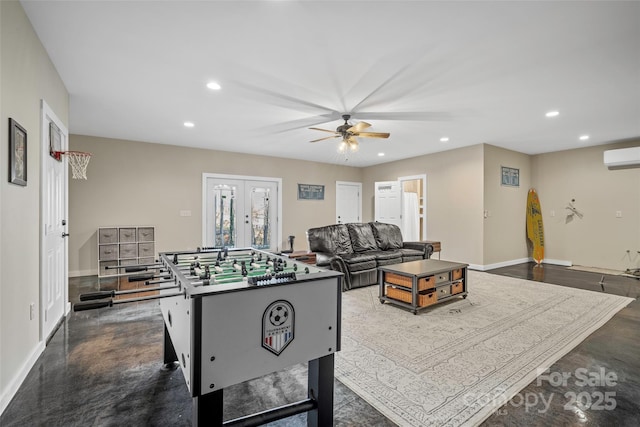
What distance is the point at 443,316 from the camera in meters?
3.25

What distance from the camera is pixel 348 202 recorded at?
847cm

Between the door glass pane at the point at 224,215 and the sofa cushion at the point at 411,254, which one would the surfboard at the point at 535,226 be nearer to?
the sofa cushion at the point at 411,254

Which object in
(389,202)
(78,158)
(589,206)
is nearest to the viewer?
(78,158)

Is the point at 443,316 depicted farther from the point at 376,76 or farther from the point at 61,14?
the point at 61,14

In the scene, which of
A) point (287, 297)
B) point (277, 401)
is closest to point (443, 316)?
point (277, 401)

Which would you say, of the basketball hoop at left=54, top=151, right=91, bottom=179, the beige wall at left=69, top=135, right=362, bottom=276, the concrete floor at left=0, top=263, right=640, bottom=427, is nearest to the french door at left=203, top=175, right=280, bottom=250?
the beige wall at left=69, top=135, right=362, bottom=276

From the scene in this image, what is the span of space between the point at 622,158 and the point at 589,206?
113cm

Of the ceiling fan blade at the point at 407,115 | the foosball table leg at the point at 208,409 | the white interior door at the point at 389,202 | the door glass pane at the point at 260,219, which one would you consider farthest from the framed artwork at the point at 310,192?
the foosball table leg at the point at 208,409

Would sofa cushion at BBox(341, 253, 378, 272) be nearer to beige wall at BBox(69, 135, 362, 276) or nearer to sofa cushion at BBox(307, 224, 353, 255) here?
sofa cushion at BBox(307, 224, 353, 255)

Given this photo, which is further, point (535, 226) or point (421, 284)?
point (535, 226)

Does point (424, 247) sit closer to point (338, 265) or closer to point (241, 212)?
point (338, 265)

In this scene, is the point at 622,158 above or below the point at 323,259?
above

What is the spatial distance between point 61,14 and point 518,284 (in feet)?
20.2

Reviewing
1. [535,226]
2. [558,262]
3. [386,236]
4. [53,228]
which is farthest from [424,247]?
[53,228]
